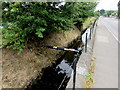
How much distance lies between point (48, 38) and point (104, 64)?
325cm

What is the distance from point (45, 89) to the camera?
3410mm

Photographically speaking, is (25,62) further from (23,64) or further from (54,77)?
(54,77)

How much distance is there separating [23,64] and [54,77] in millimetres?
1276

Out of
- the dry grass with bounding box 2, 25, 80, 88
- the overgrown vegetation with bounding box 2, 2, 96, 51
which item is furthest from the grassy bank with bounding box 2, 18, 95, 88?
the overgrown vegetation with bounding box 2, 2, 96, 51

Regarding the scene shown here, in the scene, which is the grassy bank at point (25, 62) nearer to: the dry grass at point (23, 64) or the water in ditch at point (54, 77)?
the dry grass at point (23, 64)

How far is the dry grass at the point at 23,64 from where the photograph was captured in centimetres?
342

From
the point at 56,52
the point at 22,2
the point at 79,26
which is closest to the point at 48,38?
the point at 56,52

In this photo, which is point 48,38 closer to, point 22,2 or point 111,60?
point 22,2

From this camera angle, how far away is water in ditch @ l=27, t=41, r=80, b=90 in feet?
11.4

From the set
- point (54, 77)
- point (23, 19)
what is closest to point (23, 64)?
point (54, 77)

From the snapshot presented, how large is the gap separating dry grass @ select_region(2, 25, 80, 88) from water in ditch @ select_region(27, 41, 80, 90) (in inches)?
9.0

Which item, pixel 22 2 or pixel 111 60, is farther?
pixel 111 60

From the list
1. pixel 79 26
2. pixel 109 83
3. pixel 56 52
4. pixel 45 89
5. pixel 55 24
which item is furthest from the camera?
pixel 79 26

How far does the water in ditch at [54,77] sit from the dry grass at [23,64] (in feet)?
0.75
